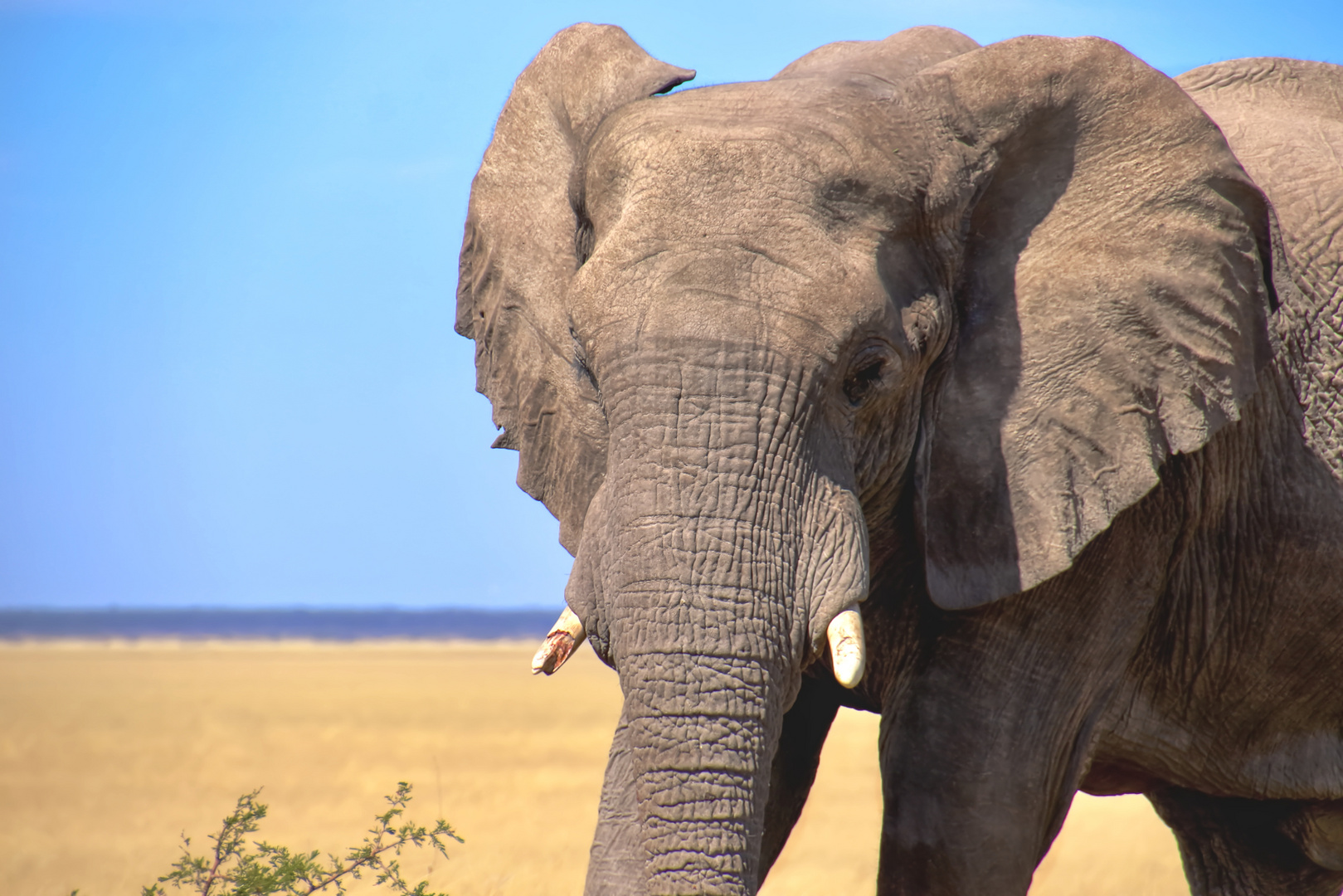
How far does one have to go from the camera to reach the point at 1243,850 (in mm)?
5406

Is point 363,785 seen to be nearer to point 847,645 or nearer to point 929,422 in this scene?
point 929,422

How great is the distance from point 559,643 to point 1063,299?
1456 mm

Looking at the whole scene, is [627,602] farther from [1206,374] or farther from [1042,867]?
[1042,867]

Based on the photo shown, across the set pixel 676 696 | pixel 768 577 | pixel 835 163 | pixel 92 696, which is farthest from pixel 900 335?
pixel 92 696

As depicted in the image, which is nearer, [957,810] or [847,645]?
[847,645]

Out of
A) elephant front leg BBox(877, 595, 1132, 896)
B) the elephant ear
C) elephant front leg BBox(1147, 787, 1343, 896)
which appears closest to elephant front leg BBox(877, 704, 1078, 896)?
elephant front leg BBox(877, 595, 1132, 896)

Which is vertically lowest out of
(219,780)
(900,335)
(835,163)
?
(219,780)

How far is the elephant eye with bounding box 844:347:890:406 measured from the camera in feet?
10.9

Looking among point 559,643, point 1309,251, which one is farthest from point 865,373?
point 1309,251

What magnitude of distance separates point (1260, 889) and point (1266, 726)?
3.55ft

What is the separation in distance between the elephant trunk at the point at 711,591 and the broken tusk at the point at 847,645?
0.8 inches

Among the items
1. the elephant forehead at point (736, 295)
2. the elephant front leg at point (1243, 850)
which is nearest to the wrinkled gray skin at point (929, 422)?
the elephant forehead at point (736, 295)

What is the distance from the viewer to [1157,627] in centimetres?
429

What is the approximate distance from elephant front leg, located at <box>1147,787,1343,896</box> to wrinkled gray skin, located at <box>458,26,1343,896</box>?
2.24ft
